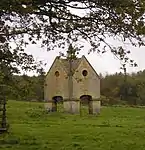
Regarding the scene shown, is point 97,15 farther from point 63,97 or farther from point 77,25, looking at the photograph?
point 63,97

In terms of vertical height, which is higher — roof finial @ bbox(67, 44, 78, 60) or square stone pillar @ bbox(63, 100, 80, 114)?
roof finial @ bbox(67, 44, 78, 60)

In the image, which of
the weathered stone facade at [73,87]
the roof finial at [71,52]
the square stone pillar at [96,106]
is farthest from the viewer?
the weathered stone facade at [73,87]

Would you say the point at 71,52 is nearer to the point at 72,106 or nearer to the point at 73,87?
the point at 72,106

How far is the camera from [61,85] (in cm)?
6269

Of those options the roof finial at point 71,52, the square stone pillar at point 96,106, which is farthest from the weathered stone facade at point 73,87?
the roof finial at point 71,52

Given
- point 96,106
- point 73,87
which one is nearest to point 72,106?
point 73,87

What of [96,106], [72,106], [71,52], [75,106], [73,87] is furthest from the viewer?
[96,106]

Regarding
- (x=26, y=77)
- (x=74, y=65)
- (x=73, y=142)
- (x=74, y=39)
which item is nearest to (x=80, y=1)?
(x=74, y=39)

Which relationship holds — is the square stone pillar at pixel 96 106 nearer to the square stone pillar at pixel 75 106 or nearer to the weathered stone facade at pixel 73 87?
the weathered stone facade at pixel 73 87

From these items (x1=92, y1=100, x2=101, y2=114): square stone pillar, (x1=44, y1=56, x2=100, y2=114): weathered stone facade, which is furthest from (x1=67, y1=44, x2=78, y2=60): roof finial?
(x1=92, y1=100, x2=101, y2=114): square stone pillar

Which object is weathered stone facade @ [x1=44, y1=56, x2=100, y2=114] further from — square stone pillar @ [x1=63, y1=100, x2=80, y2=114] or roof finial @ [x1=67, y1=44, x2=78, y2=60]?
roof finial @ [x1=67, y1=44, x2=78, y2=60]

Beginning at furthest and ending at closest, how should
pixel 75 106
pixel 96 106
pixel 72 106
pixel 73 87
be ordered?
Answer: pixel 96 106
pixel 73 87
pixel 75 106
pixel 72 106

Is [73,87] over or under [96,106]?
over

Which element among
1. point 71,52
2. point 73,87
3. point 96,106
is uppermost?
point 73,87
